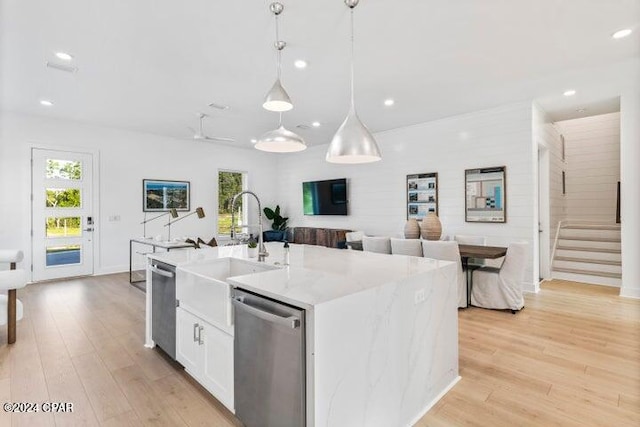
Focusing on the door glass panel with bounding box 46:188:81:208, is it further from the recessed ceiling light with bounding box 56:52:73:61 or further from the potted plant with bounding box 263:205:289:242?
the potted plant with bounding box 263:205:289:242

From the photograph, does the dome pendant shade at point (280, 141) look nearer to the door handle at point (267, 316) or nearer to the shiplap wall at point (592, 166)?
the door handle at point (267, 316)

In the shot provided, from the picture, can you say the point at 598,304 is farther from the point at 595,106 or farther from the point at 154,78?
the point at 154,78

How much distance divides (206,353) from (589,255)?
6.77 meters

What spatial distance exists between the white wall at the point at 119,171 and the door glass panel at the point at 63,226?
286 mm

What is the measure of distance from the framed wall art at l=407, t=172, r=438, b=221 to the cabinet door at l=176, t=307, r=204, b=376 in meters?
4.60

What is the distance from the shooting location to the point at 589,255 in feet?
19.1

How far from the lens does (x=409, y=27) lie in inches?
110

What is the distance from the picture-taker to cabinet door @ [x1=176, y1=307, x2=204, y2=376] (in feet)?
7.37

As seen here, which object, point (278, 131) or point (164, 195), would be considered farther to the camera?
point (164, 195)

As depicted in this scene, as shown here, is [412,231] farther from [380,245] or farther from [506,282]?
[506,282]

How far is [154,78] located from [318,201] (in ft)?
15.1

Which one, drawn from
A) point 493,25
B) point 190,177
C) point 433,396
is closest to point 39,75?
point 190,177

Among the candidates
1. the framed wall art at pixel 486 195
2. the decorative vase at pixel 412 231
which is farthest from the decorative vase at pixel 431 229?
the framed wall art at pixel 486 195

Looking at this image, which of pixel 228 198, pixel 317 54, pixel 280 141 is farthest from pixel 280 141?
pixel 228 198
